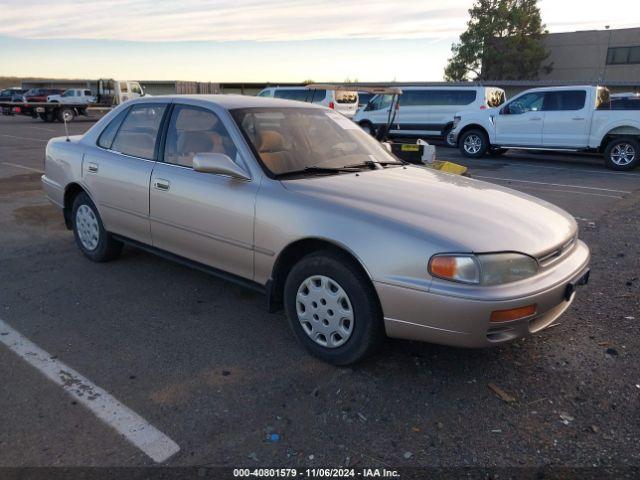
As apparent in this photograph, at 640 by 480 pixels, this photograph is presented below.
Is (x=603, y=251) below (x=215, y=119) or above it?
below

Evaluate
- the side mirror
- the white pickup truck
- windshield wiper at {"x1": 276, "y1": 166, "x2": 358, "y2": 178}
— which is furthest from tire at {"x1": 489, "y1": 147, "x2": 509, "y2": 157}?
the side mirror

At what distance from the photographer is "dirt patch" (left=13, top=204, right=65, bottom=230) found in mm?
6750

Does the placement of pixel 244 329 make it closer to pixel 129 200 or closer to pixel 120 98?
pixel 129 200

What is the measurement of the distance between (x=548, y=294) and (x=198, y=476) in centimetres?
203

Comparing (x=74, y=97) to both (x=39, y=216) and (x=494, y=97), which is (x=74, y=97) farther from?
(x=39, y=216)

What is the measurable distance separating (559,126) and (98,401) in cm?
1302

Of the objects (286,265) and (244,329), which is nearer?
(286,265)

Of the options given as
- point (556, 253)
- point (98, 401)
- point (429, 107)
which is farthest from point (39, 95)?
point (556, 253)

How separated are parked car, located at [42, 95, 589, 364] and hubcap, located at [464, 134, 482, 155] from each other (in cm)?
1107

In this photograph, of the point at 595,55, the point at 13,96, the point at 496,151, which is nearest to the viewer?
the point at 496,151

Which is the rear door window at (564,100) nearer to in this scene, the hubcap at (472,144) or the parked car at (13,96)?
the hubcap at (472,144)

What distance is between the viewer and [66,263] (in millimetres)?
5199

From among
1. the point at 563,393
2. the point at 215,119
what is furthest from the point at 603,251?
the point at 215,119

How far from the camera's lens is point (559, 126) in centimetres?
1331
